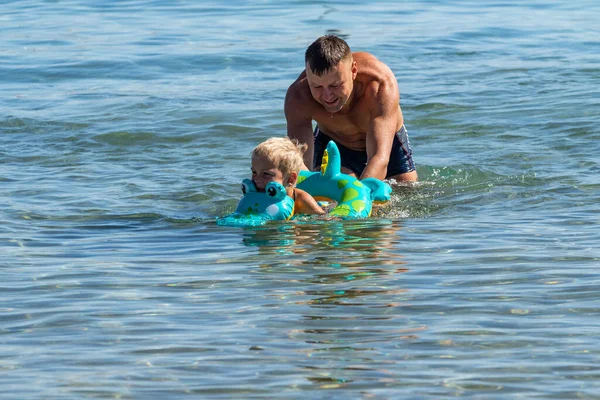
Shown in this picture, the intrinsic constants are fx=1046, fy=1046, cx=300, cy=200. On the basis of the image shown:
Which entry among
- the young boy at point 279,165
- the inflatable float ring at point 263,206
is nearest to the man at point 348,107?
the young boy at point 279,165

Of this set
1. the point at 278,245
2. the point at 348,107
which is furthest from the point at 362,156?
the point at 278,245

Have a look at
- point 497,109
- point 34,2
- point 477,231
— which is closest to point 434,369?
point 477,231

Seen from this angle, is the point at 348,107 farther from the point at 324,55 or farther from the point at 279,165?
the point at 279,165

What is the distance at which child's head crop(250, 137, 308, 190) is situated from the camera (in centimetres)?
675

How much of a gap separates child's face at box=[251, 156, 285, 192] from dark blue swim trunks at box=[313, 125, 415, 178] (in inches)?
58.7

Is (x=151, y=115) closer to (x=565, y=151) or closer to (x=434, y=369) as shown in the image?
(x=565, y=151)

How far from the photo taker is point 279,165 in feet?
22.4

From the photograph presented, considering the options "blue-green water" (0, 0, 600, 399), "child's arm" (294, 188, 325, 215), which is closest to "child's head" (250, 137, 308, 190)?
"child's arm" (294, 188, 325, 215)

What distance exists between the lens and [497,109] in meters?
11.9

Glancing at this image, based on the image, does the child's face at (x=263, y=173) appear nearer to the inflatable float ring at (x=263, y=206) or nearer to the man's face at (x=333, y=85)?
the inflatable float ring at (x=263, y=206)

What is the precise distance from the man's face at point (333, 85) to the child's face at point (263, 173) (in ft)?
2.38

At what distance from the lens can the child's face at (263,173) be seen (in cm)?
682

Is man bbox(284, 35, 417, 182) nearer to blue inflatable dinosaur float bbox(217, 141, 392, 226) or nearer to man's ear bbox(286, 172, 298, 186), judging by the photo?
blue inflatable dinosaur float bbox(217, 141, 392, 226)

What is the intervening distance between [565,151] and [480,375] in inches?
237
